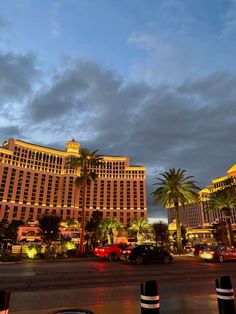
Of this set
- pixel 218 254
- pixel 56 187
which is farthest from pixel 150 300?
Result: pixel 56 187

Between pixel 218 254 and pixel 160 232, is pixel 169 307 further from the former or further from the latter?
pixel 160 232

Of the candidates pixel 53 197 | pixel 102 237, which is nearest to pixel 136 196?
pixel 53 197

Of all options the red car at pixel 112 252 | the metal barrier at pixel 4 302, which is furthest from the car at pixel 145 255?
the metal barrier at pixel 4 302

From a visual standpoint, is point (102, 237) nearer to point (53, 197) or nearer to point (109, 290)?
point (109, 290)

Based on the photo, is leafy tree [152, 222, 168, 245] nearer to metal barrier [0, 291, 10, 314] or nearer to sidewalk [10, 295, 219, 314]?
sidewalk [10, 295, 219, 314]

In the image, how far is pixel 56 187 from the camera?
520ft

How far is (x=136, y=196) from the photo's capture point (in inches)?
6644

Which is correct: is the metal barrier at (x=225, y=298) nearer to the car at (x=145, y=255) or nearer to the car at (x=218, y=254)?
the car at (x=145, y=255)

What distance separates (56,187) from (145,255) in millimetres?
143620

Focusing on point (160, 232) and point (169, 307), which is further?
point (160, 232)

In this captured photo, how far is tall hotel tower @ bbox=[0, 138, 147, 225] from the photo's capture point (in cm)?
14012

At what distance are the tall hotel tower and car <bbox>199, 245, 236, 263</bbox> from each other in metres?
110

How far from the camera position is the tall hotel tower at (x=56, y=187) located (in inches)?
5517

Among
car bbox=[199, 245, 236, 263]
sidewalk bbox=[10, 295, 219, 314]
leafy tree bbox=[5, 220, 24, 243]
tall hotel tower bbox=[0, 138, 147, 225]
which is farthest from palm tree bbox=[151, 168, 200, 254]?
tall hotel tower bbox=[0, 138, 147, 225]
